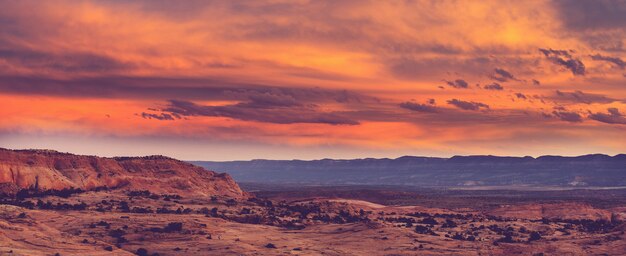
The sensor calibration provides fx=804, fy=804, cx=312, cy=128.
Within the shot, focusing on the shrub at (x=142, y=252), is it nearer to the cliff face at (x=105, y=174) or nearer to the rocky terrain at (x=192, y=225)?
the rocky terrain at (x=192, y=225)

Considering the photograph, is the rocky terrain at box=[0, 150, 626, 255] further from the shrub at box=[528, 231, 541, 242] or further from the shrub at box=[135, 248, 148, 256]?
the shrub at box=[528, 231, 541, 242]

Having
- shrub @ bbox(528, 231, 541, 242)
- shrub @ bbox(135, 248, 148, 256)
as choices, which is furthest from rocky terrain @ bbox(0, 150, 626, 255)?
shrub @ bbox(528, 231, 541, 242)

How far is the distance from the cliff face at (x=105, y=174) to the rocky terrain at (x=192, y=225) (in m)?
0.22

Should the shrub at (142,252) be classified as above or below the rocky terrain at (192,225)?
below

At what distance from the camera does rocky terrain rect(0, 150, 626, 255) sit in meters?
87.2

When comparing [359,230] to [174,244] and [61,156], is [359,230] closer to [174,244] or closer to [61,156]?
[174,244]

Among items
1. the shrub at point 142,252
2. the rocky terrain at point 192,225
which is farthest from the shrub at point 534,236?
the shrub at point 142,252

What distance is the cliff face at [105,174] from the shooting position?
131 meters

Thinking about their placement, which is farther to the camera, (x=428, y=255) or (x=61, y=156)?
(x=61, y=156)

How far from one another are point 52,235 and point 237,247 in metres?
20.1

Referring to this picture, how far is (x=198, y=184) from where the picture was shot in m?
159

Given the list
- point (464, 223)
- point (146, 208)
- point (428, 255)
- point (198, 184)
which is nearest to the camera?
point (428, 255)

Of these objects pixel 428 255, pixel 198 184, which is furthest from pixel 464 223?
pixel 198 184

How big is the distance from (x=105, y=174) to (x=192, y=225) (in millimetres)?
52083
